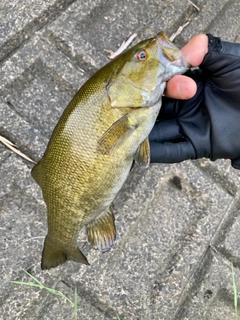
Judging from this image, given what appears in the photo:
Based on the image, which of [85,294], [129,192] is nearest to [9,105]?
[129,192]

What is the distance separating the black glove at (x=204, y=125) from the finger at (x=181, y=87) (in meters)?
0.25

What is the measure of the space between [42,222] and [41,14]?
1.14 metres

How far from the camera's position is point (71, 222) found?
199 cm

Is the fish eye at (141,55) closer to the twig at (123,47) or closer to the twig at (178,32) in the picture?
the twig at (123,47)

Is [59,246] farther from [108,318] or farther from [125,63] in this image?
[125,63]

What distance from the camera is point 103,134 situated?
73.1 inches

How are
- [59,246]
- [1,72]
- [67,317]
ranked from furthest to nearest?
[1,72] → [67,317] → [59,246]

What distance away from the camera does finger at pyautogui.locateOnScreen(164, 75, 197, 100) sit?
1.99 metres

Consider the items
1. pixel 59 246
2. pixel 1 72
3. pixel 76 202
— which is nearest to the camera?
pixel 76 202

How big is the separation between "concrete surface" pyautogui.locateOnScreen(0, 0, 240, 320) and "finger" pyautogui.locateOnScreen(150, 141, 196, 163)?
1.11ft

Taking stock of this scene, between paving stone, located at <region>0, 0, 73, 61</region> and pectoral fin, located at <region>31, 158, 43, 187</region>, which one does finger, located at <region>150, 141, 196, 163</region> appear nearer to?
pectoral fin, located at <region>31, 158, 43, 187</region>

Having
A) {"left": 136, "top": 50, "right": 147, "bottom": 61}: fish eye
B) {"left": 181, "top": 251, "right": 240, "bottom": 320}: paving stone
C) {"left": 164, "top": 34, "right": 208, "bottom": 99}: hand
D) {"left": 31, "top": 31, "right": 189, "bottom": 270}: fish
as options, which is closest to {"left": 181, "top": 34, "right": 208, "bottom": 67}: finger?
{"left": 164, "top": 34, "right": 208, "bottom": 99}: hand

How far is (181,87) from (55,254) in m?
0.90

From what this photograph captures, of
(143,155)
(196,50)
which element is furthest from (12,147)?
(196,50)
